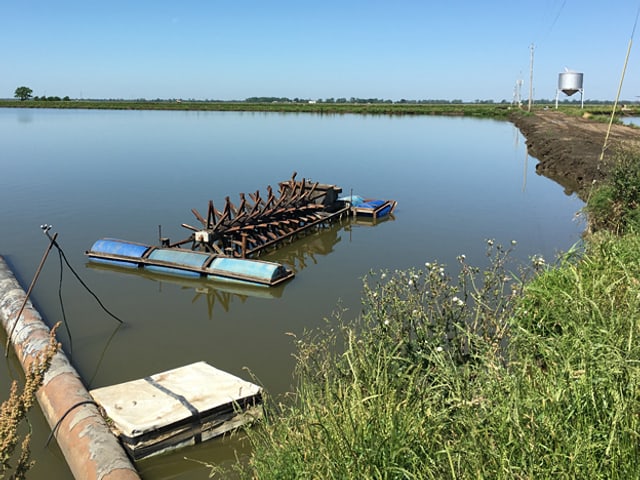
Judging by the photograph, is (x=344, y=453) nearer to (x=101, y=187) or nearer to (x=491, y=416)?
(x=491, y=416)

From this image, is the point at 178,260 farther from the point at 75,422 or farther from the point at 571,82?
the point at 571,82

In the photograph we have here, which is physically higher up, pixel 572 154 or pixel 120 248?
pixel 572 154

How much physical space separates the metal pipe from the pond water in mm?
435

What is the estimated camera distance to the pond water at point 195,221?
900 centimetres

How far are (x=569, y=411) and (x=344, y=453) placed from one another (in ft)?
5.34

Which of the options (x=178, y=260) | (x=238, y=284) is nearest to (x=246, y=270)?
(x=238, y=284)

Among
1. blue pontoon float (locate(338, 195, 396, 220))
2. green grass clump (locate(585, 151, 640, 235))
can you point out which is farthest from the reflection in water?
green grass clump (locate(585, 151, 640, 235))

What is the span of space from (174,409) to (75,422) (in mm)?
1147

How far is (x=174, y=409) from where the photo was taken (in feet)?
20.9

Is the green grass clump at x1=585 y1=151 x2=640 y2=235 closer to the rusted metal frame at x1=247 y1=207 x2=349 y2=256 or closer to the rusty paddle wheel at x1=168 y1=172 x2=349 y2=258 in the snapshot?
the rusted metal frame at x1=247 y1=207 x2=349 y2=256

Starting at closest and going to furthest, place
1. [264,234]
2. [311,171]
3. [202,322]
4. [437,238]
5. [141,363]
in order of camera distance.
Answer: [141,363] < [202,322] < [264,234] < [437,238] < [311,171]

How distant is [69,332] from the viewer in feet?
32.1

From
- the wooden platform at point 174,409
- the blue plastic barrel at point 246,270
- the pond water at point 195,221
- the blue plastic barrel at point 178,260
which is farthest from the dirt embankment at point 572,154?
the wooden platform at point 174,409

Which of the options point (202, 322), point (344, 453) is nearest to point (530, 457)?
point (344, 453)
